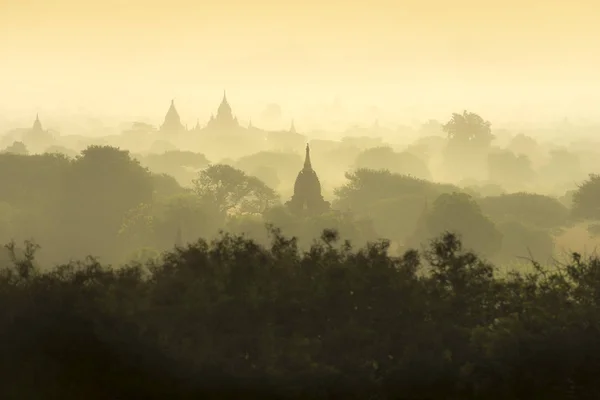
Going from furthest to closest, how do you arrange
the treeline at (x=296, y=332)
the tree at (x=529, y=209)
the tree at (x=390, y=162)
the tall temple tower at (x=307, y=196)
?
the tree at (x=390, y=162) → the tree at (x=529, y=209) → the tall temple tower at (x=307, y=196) → the treeline at (x=296, y=332)

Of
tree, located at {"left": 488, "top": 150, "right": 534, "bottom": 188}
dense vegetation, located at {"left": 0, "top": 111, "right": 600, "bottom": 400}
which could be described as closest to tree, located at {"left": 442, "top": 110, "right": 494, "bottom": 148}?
tree, located at {"left": 488, "top": 150, "right": 534, "bottom": 188}

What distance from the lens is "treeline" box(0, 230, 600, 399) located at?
69.4 feet

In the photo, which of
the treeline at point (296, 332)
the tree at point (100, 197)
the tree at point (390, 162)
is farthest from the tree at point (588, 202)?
the treeline at point (296, 332)

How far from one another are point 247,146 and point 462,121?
7125 centimetres

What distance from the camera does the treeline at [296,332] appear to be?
69.4 feet

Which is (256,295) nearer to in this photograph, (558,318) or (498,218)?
(558,318)

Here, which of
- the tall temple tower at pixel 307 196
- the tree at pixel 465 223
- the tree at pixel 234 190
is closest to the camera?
the tree at pixel 465 223

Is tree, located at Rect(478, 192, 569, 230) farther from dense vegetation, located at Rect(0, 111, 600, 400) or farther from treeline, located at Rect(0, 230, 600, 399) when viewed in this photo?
treeline, located at Rect(0, 230, 600, 399)

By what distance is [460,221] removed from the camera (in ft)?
207

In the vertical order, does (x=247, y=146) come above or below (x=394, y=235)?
above

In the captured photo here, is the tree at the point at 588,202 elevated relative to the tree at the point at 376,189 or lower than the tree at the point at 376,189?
lower

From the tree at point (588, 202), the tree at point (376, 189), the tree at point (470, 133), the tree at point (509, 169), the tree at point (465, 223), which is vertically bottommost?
the tree at point (465, 223)

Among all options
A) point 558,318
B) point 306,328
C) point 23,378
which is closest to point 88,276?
point 23,378

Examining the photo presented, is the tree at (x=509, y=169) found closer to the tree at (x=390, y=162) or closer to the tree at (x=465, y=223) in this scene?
the tree at (x=390, y=162)
